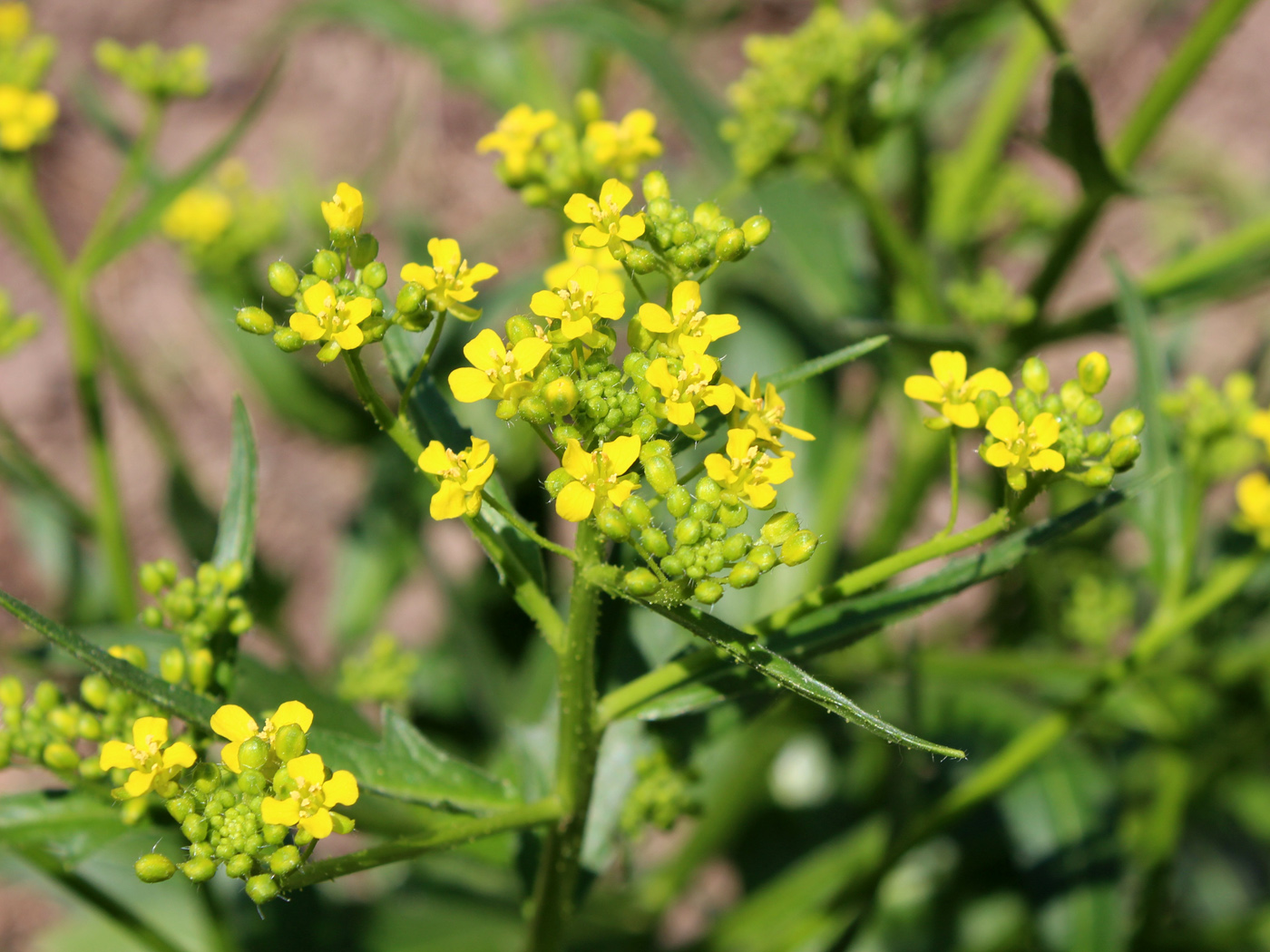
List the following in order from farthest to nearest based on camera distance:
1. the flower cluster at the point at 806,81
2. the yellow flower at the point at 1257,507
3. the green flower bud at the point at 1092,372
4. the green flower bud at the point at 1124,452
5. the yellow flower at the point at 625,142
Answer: the flower cluster at the point at 806,81, the yellow flower at the point at 1257,507, the yellow flower at the point at 625,142, the green flower bud at the point at 1092,372, the green flower bud at the point at 1124,452

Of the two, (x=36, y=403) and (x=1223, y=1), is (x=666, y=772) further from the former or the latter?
(x=36, y=403)

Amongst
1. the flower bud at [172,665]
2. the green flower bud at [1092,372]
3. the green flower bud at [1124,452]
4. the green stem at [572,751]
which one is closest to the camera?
the green stem at [572,751]

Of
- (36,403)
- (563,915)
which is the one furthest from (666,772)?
(36,403)

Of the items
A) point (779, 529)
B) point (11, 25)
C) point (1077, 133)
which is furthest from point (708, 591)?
point (11, 25)

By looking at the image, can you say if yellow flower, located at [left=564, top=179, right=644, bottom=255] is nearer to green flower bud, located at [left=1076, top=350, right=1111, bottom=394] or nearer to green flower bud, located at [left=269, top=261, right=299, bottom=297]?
green flower bud, located at [left=269, top=261, right=299, bottom=297]

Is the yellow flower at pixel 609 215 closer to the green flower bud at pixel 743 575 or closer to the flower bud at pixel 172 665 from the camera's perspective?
the green flower bud at pixel 743 575

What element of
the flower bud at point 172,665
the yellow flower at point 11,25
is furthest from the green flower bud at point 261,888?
the yellow flower at point 11,25

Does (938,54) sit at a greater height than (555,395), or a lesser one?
greater
